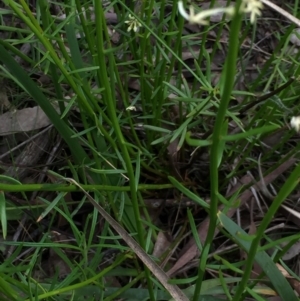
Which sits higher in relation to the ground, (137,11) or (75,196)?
(137,11)

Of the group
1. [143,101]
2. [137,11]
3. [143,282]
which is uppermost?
[137,11]

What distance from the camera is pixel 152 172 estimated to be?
1023 millimetres

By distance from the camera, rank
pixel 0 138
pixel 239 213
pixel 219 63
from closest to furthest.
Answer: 1. pixel 239 213
2. pixel 0 138
3. pixel 219 63

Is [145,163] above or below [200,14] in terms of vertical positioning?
below

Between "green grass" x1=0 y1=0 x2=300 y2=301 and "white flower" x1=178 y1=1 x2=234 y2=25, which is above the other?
"white flower" x1=178 y1=1 x2=234 y2=25

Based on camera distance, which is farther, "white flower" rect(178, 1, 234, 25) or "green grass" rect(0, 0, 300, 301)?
"green grass" rect(0, 0, 300, 301)

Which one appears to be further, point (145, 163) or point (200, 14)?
point (145, 163)

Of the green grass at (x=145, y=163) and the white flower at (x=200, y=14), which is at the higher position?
the white flower at (x=200, y=14)

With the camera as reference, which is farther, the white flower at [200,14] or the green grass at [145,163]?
the green grass at [145,163]

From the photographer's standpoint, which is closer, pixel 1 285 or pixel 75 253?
pixel 1 285

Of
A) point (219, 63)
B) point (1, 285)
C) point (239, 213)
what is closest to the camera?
point (1, 285)

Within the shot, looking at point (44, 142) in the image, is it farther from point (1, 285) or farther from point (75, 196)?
point (1, 285)

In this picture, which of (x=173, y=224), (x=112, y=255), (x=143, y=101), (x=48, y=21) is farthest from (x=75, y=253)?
(x=48, y=21)

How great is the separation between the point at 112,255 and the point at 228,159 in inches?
12.8
